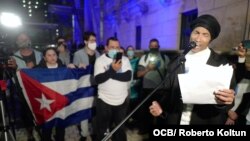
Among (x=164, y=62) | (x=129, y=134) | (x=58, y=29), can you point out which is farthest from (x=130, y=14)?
(x=129, y=134)

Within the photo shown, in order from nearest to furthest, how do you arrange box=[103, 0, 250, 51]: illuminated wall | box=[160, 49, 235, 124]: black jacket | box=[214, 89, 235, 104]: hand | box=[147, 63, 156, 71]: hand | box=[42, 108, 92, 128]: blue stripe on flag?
box=[214, 89, 235, 104]: hand → box=[160, 49, 235, 124]: black jacket → box=[42, 108, 92, 128]: blue stripe on flag → box=[147, 63, 156, 71]: hand → box=[103, 0, 250, 51]: illuminated wall

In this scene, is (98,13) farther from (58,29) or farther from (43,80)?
(43,80)

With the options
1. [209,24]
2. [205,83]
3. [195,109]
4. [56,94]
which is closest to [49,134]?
[56,94]

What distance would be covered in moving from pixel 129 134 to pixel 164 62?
70.2 inches

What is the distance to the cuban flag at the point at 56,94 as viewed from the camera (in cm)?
376

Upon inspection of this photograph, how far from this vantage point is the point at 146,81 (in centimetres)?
473

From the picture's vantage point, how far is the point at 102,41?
18.5 m

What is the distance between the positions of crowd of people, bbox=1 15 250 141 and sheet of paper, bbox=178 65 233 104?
5 centimetres

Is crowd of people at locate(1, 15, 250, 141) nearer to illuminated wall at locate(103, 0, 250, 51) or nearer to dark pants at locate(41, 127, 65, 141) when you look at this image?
dark pants at locate(41, 127, 65, 141)

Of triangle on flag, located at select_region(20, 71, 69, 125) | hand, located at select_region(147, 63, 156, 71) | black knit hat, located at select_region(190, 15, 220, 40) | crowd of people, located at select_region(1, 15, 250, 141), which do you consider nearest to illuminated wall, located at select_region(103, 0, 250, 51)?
crowd of people, located at select_region(1, 15, 250, 141)

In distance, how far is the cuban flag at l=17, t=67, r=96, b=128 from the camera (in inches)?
148

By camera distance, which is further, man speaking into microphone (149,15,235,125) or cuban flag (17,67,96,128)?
cuban flag (17,67,96,128)

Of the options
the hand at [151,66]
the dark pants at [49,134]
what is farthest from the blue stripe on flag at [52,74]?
the hand at [151,66]

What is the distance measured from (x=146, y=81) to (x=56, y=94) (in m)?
1.92
